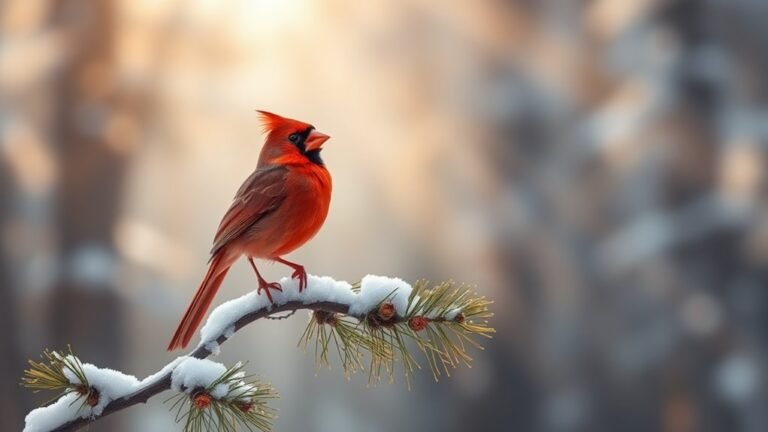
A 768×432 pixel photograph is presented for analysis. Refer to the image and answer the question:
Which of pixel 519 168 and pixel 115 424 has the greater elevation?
pixel 519 168

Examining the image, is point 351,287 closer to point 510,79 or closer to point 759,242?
point 510,79

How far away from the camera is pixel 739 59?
2.26m

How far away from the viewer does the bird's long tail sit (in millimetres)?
778

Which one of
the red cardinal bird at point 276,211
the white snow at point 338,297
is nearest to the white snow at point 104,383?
the white snow at point 338,297

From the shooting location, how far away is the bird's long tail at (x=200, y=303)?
78 cm

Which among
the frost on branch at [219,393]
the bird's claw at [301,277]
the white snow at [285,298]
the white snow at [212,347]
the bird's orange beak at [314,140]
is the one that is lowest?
the frost on branch at [219,393]

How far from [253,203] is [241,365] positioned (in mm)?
282

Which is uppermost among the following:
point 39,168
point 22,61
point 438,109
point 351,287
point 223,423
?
point 438,109

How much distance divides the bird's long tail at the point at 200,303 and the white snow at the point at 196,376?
12 cm

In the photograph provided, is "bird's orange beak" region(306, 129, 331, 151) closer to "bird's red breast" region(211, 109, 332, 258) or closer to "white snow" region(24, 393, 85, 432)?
"bird's red breast" region(211, 109, 332, 258)

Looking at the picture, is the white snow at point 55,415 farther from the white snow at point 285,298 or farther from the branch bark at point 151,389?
the white snow at point 285,298

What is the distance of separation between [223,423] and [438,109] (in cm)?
159

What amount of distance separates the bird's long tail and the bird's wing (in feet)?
0.05

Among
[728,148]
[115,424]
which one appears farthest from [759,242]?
[115,424]
